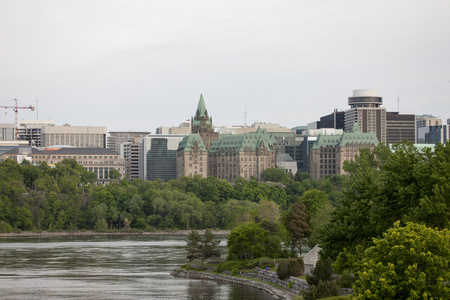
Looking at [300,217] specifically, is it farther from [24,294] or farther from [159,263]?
[24,294]

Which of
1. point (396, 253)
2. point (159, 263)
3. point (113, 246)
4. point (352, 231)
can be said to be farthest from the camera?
point (113, 246)

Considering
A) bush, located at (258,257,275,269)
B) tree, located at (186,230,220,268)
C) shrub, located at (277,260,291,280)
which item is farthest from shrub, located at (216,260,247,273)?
shrub, located at (277,260,291,280)

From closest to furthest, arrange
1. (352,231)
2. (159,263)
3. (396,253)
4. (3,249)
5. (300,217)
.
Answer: (396,253) < (352,231) < (300,217) < (159,263) < (3,249)

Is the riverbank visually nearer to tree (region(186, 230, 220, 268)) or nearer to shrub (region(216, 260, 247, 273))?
shrub (region(216, 260, 247, 273))

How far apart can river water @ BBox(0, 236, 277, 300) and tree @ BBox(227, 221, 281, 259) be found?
9.76 metres

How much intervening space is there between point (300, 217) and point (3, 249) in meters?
71.3

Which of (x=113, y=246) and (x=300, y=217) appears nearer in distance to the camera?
(x=300, y=217)

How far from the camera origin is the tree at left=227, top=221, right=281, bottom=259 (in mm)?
116000

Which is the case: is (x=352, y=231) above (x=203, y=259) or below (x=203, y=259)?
above

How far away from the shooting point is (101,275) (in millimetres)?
117438

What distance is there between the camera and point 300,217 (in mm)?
125375

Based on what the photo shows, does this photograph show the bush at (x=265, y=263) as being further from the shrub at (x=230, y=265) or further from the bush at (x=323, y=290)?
the bush at (x=323, y=290)

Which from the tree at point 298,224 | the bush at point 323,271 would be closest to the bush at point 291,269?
the bush at point 323,271

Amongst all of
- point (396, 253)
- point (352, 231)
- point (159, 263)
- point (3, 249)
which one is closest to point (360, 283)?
point (396, 253)
